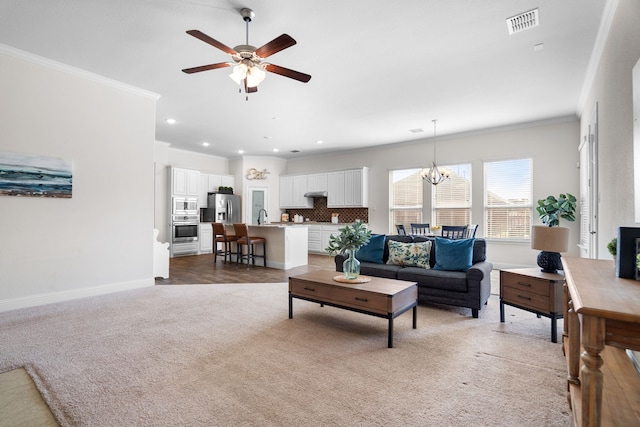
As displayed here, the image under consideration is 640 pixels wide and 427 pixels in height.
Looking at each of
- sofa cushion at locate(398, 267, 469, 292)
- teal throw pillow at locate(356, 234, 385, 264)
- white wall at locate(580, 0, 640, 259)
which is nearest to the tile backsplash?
teal throw pillow at locate(356, 234, 385, 264)

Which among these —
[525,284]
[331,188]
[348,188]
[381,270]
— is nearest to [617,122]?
[525,284]

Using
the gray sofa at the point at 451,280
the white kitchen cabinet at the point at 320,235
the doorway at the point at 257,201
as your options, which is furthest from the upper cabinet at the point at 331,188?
the gray sofa at the point at 451,280

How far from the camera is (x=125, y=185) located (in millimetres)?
4656

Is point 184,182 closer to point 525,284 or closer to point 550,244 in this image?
point 525,284

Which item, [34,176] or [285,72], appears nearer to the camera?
[285,72]

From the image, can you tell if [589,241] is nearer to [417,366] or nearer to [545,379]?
[545,379]

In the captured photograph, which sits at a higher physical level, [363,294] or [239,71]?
[239,71]

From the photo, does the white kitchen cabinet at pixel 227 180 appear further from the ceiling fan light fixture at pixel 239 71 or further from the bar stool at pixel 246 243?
the ceiling fan light fixture at pixel 239 71

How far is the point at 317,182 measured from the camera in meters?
9.48

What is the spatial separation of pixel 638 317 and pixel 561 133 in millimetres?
6445

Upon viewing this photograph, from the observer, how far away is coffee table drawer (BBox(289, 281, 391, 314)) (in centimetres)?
284

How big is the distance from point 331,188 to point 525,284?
642cm

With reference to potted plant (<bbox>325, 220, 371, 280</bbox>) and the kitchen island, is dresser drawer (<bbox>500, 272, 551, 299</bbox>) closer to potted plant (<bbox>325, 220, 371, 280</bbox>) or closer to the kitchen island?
potted plant (<bbox>325, 220, 371, 280</bbox>)

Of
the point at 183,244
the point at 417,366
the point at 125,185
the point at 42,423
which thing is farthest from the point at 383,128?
the point at 42,423
